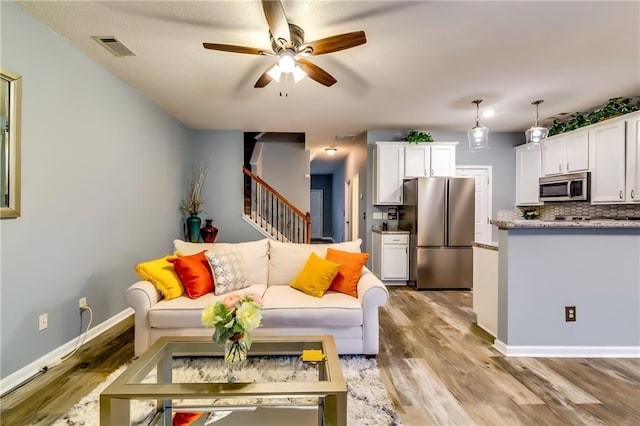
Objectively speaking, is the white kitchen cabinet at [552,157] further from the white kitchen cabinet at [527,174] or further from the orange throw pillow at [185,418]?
the orange throw pillow at [185,418]

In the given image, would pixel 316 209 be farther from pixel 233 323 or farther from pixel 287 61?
pixel 233 323

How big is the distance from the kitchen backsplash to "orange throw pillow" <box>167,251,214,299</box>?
16.7ft

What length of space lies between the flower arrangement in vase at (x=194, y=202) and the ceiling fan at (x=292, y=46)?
3.11m

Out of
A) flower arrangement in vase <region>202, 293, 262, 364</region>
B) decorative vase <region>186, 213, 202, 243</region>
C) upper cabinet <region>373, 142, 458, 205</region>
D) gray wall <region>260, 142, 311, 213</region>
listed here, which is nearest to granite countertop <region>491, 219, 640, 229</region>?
flower arrangement in vase <region>202, 293, 262, 364</region>

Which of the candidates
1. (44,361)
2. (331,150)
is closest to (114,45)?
(44,361)

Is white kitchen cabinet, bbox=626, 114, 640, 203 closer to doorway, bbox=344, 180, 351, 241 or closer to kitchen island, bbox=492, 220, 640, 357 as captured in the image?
kitchen island, bbox=492, 220, 640, 357

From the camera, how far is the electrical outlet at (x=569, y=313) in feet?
8.11

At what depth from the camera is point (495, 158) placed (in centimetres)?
539

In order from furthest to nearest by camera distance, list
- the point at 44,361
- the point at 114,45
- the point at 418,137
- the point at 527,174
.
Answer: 1. the point at 527,174
2. the point at 418,137
3. the point at 114,45
4. the point at 44,361

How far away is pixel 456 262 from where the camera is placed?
181 inches

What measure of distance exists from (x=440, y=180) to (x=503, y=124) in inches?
60.5

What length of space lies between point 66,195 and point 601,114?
238 inches

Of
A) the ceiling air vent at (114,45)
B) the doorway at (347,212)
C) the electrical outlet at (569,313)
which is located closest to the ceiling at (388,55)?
the ceiling air vent at (114,45)

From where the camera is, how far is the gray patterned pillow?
2.61 meters
